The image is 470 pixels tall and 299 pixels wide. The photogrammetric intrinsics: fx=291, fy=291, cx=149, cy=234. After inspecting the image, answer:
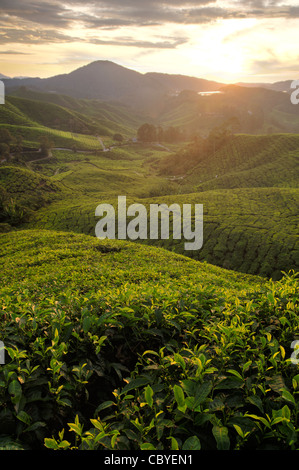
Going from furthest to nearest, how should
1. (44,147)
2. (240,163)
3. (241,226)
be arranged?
(44,147)
(240,163)
(241,226)

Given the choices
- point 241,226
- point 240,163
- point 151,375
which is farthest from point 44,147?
point 151,375

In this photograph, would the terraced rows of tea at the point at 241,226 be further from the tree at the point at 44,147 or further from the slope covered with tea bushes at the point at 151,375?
the tree at the point at 44,147

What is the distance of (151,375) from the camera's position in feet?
12.1

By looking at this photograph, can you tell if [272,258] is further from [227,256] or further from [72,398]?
[72,398]

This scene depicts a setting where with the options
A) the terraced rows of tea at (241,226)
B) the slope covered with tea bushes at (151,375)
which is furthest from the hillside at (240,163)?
the slope covered with tea bushes at (151,375)

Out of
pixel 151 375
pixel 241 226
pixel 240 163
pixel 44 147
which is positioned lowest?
pixel 151 375

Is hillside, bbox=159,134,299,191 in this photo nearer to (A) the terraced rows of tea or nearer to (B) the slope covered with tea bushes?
(A) the terraced rows of tea

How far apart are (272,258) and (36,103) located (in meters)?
165

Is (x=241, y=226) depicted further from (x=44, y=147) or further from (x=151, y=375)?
(x=44, y=147)

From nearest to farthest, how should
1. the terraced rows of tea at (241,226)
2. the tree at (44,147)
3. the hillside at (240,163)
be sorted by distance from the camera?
1. the terraced rows of tea at (241,226)
2. the hillside at (240,163)
3. the tree at (44,147)

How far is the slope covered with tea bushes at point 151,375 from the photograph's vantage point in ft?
9.59

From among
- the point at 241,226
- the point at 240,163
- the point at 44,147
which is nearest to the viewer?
the point at 241,226

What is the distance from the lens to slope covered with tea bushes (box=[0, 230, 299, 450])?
2.92 meters

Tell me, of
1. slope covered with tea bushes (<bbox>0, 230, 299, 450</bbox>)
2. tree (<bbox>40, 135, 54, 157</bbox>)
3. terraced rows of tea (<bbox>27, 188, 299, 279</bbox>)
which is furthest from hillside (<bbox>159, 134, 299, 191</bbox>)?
slope covered with tea bushes (<bbox>0, 230, 299, 450</bbox>)
